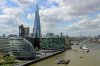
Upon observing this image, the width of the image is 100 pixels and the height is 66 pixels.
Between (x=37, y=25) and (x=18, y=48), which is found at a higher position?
(x=37, y=25)

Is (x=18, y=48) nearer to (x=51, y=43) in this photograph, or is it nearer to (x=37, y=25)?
(x=51, y=43)

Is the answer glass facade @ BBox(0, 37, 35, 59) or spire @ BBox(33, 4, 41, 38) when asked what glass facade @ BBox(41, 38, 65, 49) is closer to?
spire @ BBox(33, 4, 41, 38)

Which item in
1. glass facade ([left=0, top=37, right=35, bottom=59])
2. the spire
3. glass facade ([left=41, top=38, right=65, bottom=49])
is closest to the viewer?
glass facade ([left=0, top=37, right=35, bottom=59])

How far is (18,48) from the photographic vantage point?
62969 millimetres

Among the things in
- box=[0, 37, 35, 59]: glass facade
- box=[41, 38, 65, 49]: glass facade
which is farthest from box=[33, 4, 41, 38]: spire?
box=[0, 37, 35, 59]: glass facade

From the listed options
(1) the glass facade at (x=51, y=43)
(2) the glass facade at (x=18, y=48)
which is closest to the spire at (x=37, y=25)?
(1) the glass facade at (x=51, y=43)

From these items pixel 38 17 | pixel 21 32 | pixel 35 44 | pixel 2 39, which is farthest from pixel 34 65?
pixel 21 32

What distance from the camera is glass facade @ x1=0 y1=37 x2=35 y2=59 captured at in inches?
Answer: 2414

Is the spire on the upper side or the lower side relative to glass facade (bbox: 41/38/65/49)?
upper

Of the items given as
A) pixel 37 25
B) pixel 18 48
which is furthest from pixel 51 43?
pixel 18 48

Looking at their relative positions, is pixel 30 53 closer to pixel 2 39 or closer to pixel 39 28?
pixel 2 39

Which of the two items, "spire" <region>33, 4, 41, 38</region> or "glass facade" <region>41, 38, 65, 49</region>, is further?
"spire" <region>33, 4, 41, 38</region>

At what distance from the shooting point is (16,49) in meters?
62.9

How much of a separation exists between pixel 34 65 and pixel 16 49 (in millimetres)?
12952
